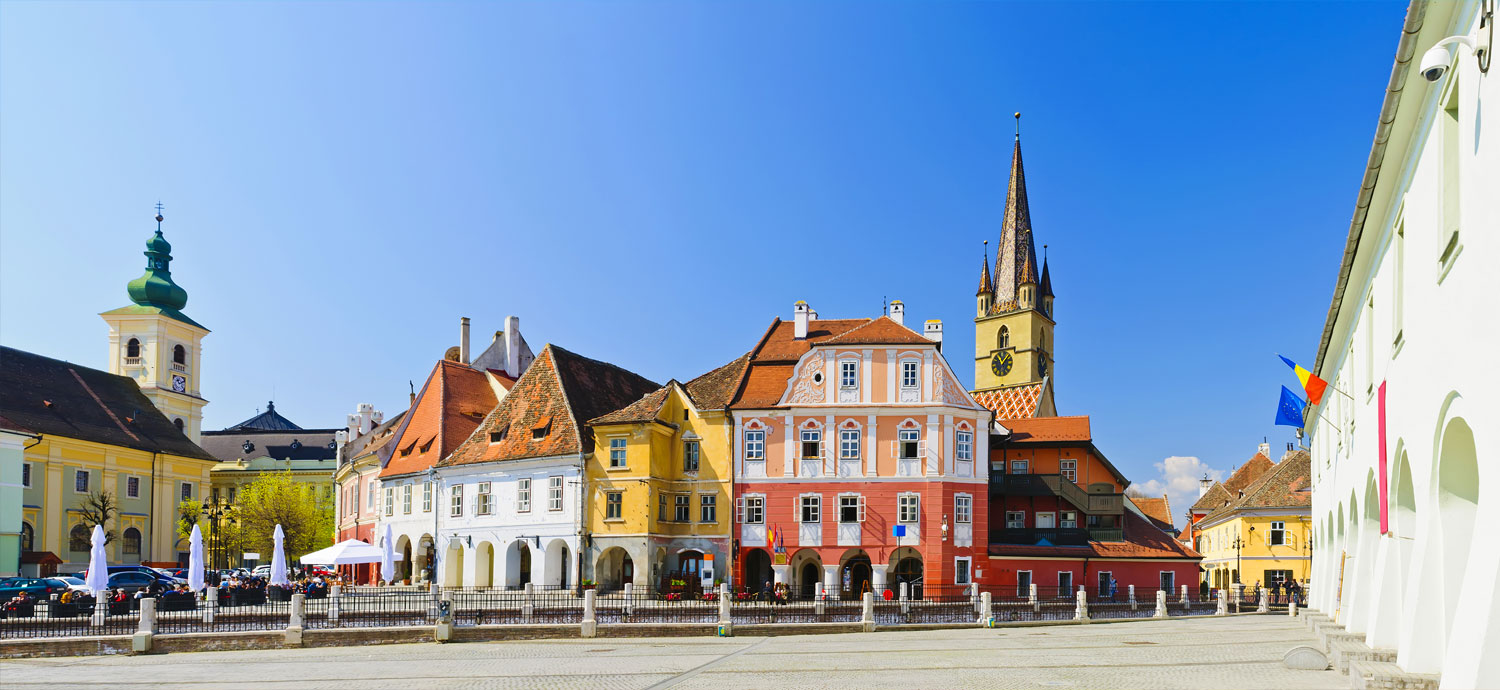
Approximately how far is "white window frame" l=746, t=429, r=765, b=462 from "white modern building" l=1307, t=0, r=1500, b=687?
2961 cm

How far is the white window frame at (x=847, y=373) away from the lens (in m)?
48.3

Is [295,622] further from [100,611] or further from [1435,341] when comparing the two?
[1435,341]

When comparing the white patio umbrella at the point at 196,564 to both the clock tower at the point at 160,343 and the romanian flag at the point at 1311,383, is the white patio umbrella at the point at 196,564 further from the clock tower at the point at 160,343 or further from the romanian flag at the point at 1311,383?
the clock tower at the point at 160,343

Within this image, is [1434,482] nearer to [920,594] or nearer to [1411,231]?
[1411,231]

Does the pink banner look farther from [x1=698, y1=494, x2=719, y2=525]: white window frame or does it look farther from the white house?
the white house

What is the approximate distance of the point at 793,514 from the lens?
4812 centimetres

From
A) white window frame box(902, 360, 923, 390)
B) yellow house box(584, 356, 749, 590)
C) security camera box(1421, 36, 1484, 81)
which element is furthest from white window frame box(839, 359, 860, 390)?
security camera box(1421, 36, 1484, 81)

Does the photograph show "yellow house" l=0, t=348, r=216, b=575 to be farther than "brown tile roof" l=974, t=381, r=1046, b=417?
No

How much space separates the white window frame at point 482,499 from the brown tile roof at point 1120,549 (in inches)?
830

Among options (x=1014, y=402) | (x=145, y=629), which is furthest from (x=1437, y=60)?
(x=1014, y=402)

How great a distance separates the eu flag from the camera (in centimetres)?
2586

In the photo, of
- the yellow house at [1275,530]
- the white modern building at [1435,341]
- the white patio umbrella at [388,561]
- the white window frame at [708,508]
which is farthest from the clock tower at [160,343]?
the white modern building at [1435,341]

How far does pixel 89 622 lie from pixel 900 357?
98.8 feet


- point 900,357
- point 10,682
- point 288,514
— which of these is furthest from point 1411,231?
point 288,514
